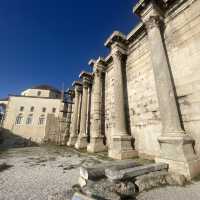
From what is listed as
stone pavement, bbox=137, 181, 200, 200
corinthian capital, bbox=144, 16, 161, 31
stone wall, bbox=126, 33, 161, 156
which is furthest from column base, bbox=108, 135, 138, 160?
corinthian capital, bbox=144, 16, 161, 31

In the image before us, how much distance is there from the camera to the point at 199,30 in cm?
434

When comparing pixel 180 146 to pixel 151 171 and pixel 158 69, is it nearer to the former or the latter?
pixel 151 171

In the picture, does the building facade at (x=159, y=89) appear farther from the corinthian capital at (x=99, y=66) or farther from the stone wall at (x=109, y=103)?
the corinthian capital at (x=99, y=66)

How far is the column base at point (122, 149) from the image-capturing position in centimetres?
578

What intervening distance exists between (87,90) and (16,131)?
2268cm

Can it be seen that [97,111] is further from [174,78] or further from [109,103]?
[174,78]

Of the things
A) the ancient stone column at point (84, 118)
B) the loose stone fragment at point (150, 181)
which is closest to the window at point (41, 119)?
the ancient stone column at point (84, 118)

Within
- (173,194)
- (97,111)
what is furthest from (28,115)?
(173,194)

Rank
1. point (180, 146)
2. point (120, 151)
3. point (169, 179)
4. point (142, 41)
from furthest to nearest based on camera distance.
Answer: point (142, 41) → point (120, 151) → point (180, 146) → point (169, 179)

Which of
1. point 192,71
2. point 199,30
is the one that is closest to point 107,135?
point 192,71

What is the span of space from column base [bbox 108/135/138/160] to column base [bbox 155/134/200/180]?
2044mm

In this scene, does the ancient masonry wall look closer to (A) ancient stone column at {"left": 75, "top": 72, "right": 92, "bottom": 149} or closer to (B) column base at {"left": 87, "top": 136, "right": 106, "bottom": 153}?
(B) column base at {"left": 87, "top": 136, "right": 106, "bottom": 153}

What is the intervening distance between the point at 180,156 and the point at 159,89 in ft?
7.32

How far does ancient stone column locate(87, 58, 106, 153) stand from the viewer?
8.46 meters
